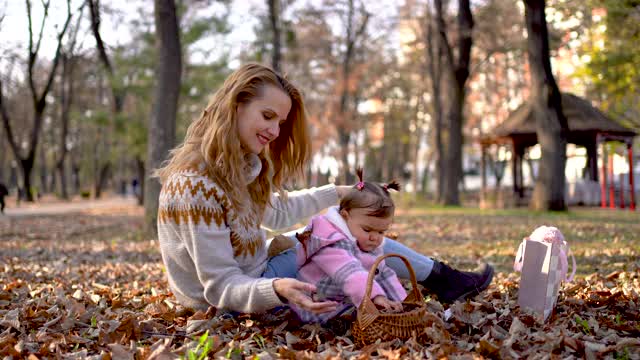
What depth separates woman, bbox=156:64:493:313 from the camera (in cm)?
312

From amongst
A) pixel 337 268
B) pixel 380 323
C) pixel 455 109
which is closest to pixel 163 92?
pixel 337 268

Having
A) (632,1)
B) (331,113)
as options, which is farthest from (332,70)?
(632,1)

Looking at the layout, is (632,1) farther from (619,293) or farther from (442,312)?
(442,312)

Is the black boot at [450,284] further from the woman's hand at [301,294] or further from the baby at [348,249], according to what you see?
the woman's hand at [301,294]

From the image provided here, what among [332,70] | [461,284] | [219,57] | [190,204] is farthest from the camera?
[332,70]

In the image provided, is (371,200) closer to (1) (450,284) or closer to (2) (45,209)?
(1) (450,284)

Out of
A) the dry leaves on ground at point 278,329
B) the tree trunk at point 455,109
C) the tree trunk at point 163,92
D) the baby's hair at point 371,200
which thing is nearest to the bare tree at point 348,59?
the tree trunk at point 455,109

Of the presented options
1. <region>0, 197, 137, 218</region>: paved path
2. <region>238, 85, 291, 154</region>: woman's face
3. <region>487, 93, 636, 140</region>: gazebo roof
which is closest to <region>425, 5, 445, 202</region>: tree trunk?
<region>487, 93, 636, 140</region>: gazebo roof

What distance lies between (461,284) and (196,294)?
5.59 feet

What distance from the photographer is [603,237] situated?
8875 mm

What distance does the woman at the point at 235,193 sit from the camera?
3.12 meters

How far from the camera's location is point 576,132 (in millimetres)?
18547

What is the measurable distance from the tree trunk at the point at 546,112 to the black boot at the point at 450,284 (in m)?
11.2

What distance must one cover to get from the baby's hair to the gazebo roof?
640 inches
